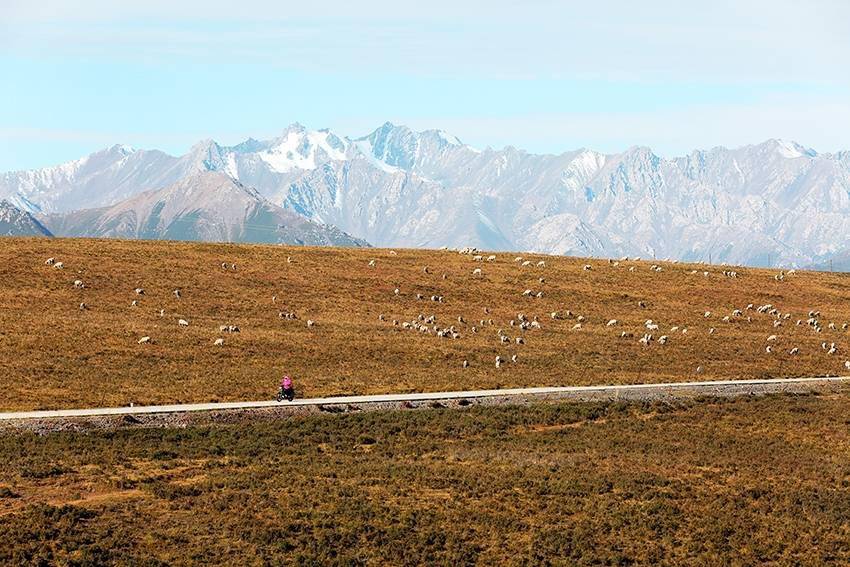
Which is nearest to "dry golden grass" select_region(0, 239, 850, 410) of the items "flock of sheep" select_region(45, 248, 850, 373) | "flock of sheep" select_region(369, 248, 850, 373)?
"flock of sheep" select_region(45, 248, 850, 373)

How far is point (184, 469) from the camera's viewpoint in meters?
55.1

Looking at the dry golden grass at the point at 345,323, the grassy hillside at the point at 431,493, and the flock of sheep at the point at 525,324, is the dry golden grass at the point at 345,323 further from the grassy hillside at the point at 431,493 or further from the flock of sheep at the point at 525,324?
the grassy hillside at the point at 431,493

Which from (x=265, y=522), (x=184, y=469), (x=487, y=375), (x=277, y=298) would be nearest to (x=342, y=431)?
(x=184, y=469)

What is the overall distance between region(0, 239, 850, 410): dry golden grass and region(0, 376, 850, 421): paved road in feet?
12.2

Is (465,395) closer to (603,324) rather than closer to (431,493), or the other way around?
(431,493)

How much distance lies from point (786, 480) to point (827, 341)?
60.5 meters

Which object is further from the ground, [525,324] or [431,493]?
[525,324]

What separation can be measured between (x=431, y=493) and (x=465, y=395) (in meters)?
24.0

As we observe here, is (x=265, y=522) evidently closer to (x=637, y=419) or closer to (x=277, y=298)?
(x=637, y=419)

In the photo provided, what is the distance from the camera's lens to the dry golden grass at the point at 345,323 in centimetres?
8062

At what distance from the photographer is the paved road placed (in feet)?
214

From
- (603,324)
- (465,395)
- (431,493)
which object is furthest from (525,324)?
(431,493)

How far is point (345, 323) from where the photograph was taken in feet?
346

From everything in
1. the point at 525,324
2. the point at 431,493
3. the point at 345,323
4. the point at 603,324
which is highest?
the point at 345,323
